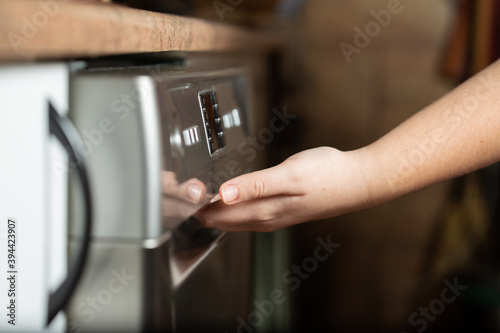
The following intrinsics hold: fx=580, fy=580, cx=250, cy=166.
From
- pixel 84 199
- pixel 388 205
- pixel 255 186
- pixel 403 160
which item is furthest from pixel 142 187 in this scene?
pixel 388 205

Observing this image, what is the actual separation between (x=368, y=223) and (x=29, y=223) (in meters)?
1.46

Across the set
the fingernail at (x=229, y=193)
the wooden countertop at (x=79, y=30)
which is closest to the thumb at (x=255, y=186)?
the fingernail at (x=229, y=193)

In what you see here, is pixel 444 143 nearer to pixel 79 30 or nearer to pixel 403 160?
pixel 403 160

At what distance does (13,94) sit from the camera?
1.12 ft

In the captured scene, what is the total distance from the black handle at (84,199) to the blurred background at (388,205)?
45.6 inches

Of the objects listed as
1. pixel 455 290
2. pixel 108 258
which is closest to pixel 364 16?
pixel 455 290

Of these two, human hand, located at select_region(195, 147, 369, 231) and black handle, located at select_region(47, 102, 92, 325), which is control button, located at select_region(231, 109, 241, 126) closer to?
human hand, located at select_region(195, 147, 369, 231)

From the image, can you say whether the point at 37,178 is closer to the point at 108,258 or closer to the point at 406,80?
the point at 108,258

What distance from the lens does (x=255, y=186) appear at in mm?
495

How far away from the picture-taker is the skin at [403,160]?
546mm

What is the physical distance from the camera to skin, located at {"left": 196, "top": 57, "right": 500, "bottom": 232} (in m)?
0.55

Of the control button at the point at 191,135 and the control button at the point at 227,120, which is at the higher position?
the control button at the point at 227,120

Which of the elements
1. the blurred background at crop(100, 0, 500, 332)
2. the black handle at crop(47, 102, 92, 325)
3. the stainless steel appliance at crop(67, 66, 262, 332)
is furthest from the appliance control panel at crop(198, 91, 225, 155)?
the blurred background at crop(100, 0, 500, 332)

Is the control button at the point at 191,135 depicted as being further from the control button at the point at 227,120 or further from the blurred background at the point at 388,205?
the blurred background at the point at 388,205
